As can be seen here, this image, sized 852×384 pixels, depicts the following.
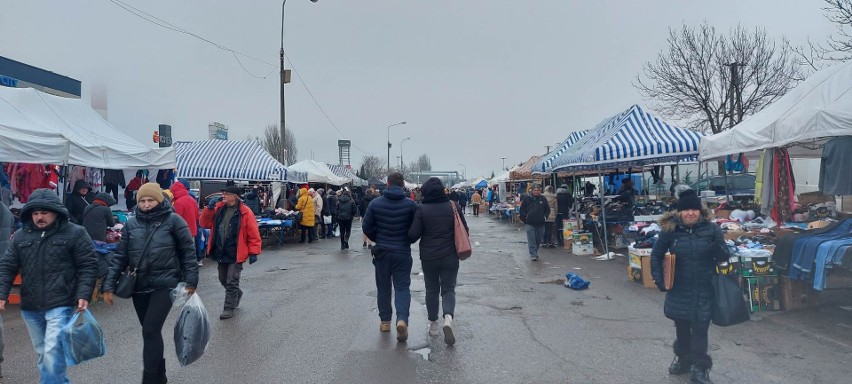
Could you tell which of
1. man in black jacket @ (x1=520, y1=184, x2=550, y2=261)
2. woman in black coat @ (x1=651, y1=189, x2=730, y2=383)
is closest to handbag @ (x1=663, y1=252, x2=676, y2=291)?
woman in black coat @ (x1=651, y1=189, x2=730, y2=383)

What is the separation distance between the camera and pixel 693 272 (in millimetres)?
5035

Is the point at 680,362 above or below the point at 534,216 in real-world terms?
below

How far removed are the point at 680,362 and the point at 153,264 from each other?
4.67m

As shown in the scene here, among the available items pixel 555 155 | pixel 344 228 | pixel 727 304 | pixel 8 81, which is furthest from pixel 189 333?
pixel 8 81

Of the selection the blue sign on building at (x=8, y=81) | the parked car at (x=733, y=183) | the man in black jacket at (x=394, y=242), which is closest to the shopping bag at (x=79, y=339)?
the man in black jacket at (x=394, y=242)

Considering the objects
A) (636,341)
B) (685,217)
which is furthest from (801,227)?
(685,217)

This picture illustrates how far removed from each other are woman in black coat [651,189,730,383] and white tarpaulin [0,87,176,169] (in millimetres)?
9337

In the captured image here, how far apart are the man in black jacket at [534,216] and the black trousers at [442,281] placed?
738cm

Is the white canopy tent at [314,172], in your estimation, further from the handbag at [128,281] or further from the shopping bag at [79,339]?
the shopping bag at [79,339]

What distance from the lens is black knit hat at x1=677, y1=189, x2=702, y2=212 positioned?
504 cm

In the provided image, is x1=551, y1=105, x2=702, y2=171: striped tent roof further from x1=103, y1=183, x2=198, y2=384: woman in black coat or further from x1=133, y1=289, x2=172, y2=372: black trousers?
x1=133, y1=289, x2=172, y2=372: black trousers

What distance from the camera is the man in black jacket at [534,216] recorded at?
542 inches

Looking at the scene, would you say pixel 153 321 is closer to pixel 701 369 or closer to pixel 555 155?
pixel 701 369

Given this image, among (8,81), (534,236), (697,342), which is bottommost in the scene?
(697,342)
